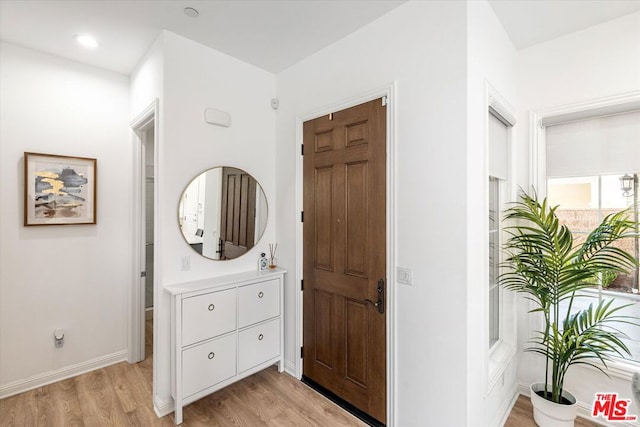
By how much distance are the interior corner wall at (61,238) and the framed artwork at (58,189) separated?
6 cm

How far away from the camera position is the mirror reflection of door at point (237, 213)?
8.35 ft

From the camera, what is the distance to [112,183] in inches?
113

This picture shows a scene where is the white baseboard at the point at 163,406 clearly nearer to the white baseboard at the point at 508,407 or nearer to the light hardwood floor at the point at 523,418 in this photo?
the white baseboard at the point at 508,407

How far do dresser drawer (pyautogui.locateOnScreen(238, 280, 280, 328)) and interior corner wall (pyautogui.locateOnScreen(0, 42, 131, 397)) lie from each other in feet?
4.66

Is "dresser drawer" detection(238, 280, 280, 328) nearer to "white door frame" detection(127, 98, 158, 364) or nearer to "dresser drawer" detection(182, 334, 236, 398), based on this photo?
"dresser drawer" detection(182, 334, 236, 398)

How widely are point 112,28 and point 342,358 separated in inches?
119

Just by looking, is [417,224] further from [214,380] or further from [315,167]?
[214,380]

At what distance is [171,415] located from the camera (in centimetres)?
215

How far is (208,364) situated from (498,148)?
8.99 ft

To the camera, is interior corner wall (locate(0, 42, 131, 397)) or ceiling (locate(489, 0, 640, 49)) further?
interior corner wall (locate(0, 42, 131, 397))

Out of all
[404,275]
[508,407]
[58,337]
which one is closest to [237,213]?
[404,275]

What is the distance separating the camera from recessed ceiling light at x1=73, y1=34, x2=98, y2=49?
90.1 inches

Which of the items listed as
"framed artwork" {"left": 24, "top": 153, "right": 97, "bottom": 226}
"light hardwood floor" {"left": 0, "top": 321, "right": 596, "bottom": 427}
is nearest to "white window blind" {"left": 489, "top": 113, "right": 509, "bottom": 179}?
"light hardwood floor" {"left": 0, "top": 321, "right": 596, "bottom": 427}

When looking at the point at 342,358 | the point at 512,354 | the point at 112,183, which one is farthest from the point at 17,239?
the point at 512,354
